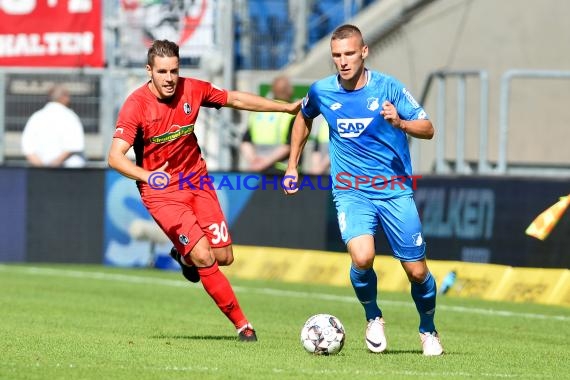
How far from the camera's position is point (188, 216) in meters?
10.8

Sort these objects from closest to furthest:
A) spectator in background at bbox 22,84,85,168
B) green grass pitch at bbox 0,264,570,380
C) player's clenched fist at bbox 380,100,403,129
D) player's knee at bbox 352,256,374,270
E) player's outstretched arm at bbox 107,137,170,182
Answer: green grass pitch at bbox 0,264,570,380, player's clenched fist at bbox 380,100,403,129, player's knee at bbox 352,256,374,270, player's outstretched arm at bbox 107,137,170,182, spectator in background at bbox 22,84,85,168

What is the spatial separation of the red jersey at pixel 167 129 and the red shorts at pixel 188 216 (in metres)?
0.10

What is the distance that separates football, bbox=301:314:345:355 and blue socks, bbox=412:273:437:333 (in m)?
0.68

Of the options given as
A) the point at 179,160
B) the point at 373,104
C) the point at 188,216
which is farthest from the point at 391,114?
the point at 179,160

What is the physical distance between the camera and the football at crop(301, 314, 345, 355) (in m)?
9.82

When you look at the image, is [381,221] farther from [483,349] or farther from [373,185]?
[483,349]

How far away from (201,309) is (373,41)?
10.9 meters

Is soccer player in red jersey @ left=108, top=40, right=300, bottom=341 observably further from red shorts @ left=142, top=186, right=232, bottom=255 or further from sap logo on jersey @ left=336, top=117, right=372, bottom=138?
sap logo on jersey @ left=336, top=117, right=372, bottom=138

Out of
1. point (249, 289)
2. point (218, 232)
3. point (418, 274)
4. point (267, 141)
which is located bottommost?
point (249, 289)

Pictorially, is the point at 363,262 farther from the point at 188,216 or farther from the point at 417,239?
the point at 188,216

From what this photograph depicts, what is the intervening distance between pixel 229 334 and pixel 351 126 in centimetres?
246

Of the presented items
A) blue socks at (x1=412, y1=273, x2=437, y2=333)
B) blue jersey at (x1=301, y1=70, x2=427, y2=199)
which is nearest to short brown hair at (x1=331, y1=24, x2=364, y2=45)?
blue jersey at (x1=301, y1=70, x2=427, y2=199)

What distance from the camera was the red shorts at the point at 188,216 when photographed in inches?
422

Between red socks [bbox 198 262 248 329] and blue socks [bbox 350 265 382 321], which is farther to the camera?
red socks [bbox 198 262 248 329]
